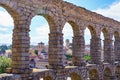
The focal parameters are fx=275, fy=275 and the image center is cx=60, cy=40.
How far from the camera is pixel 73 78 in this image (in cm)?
2205

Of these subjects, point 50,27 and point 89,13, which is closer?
point 50,27

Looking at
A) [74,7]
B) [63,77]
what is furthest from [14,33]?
[74,7]

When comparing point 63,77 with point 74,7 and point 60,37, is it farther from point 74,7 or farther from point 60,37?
point 74,7

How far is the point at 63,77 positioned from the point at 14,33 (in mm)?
5572

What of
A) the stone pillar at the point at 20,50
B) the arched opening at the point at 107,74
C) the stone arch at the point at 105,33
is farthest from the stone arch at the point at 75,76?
the stone arch at the point at 105,33

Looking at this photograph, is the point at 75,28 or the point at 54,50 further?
the point at 75,28

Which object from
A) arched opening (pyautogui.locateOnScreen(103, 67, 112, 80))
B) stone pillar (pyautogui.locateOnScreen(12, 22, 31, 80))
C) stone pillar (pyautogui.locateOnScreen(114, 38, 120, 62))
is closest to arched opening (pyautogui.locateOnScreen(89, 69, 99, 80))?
arched opening (pyautogui.locateOnScreen(103, 67, 112, 80))

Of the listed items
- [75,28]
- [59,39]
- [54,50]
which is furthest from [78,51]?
[54,50]

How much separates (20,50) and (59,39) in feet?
13.7

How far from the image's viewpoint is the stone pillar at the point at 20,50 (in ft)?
53.5

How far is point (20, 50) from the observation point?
16406 millimetres

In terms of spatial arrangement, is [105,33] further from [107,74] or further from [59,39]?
[59,39]

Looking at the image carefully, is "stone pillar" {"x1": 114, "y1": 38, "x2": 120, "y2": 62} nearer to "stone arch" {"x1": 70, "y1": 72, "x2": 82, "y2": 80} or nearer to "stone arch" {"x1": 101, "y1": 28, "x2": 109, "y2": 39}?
"stone arch" {"x1": 101, "y1": 28, "x2": 109, "y2": 39}

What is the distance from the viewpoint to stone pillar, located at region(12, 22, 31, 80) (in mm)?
16312
